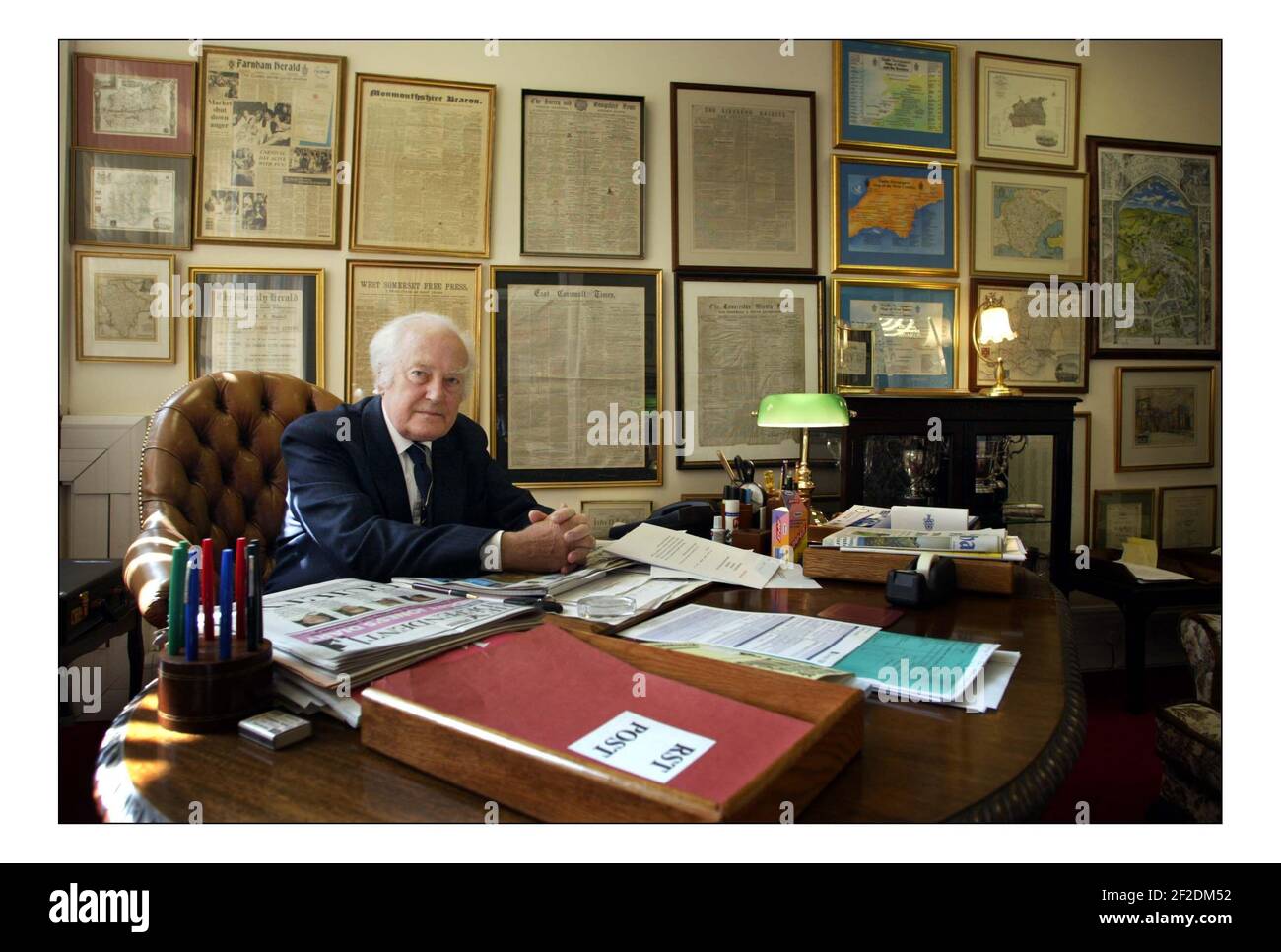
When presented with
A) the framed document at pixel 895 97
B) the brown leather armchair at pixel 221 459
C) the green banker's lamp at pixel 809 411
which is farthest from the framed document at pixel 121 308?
the framed document at pixel 895 97

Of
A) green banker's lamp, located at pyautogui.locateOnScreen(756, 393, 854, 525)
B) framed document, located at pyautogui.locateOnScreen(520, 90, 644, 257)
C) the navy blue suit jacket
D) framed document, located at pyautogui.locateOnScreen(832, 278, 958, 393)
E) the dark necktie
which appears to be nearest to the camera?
the navy blue suit jacket

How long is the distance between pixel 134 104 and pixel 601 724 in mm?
3372

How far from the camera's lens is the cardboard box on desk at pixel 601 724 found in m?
0.58

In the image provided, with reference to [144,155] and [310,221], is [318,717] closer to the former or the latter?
[310,221]

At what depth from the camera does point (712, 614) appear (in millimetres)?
1206

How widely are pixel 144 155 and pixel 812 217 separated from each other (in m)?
2.73

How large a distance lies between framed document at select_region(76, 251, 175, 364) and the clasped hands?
6.95 feet

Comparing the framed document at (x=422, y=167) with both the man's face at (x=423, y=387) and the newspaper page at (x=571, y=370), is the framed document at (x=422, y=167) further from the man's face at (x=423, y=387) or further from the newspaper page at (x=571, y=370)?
the man's face at (x=423, y=387)

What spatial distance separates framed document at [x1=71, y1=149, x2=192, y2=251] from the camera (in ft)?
9.44

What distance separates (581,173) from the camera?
3.17 m

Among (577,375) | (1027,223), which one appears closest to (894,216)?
(1027,223)

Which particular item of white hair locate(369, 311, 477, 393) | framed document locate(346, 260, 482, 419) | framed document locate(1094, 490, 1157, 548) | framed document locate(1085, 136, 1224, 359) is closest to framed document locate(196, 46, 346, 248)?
framed document locate(346, 260, 482, 419)

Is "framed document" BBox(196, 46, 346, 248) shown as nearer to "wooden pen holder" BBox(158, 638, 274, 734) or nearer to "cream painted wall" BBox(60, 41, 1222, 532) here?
"cream painted wall" BBox(60, 41, 1222, 532)

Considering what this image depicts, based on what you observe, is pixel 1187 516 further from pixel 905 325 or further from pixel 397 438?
pixel 397 438
